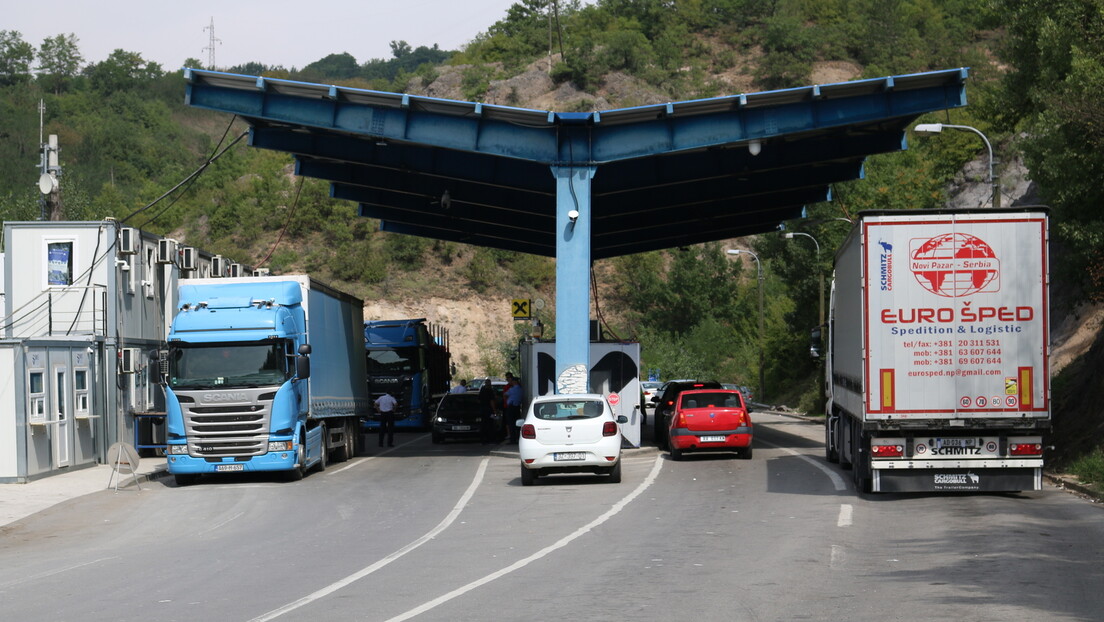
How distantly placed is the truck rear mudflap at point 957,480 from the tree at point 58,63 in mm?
136635

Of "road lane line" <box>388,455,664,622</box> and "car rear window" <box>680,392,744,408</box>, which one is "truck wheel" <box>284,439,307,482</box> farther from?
"car rear window" <box>680,392,744,408</box>

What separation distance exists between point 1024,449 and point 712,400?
929 cm

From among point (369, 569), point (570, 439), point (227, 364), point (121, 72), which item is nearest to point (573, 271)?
point (570, 439)

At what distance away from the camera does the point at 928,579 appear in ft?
37.4

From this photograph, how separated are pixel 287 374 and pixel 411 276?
64755 millimetres

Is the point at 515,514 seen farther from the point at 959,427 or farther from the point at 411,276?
the point at 411,276

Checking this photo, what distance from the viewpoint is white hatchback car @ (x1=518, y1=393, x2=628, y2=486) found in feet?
72.7

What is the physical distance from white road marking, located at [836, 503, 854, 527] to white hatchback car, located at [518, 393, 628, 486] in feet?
17.4

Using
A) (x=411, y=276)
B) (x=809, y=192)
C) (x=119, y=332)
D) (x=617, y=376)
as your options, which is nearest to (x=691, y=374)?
(x=411, y=276)

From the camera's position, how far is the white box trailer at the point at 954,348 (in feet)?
58.3

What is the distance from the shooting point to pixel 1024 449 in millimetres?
17781

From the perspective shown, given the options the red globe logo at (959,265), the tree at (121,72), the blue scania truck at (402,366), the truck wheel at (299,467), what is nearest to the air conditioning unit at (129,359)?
the truck wheel at (299,467)

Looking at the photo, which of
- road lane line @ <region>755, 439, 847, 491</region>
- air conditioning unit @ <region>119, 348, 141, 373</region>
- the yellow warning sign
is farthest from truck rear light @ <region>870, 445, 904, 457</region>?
the yellow warning sign

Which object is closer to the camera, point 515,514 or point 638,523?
point 638,523
